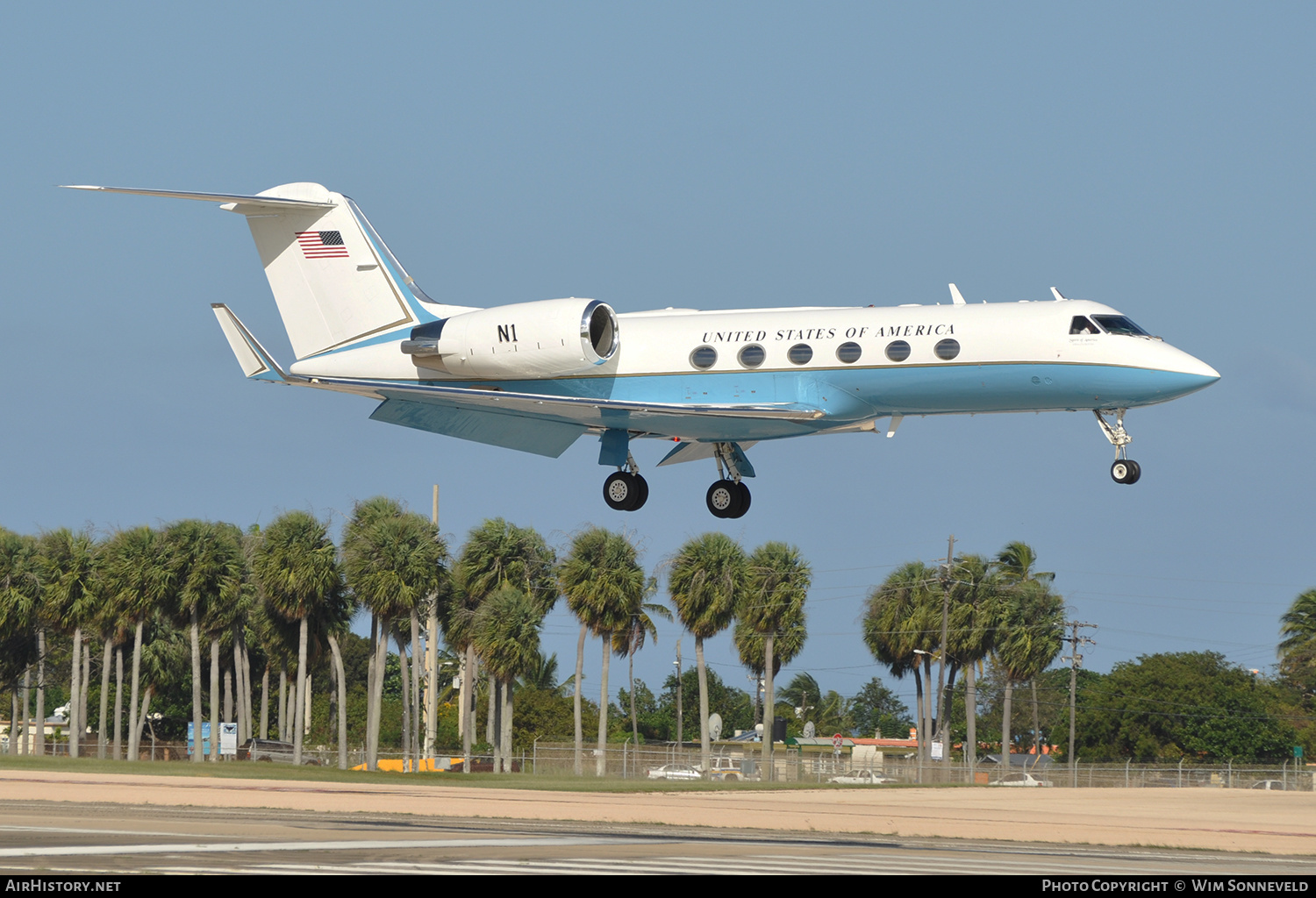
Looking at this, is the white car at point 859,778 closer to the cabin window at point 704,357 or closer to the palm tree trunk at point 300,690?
the palm tree trunk at point 300,690

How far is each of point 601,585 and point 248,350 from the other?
36271mm

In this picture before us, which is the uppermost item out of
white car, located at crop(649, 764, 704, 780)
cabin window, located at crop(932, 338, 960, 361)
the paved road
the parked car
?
cabin window, located at crop(932, 338, 960, 361)

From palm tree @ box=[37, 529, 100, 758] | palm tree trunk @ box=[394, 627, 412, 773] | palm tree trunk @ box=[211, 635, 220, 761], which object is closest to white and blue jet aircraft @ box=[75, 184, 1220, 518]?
palm tree trunk @ box=[394, 627, 412, 773]

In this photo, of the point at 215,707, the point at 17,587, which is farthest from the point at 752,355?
the point at 17,587

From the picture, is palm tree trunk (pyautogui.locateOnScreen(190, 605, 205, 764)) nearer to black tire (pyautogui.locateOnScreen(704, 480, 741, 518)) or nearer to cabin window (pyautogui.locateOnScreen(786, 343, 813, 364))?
black tire (pyautogui.locateOnScreen(704, 480, 741, 518))

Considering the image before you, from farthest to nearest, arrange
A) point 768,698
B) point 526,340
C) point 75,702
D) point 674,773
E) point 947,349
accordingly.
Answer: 1. point 768,698
2. point 75,702
3. point 674,773
4. point 526,340
5. point 947,349

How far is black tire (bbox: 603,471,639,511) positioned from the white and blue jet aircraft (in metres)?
0.04

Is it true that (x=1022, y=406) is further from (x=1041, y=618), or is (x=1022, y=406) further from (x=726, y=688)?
(x=726, y=688)

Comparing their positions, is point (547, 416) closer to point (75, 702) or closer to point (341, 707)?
point (341, 707)

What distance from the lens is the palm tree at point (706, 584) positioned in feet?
225

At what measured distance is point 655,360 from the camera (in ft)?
100

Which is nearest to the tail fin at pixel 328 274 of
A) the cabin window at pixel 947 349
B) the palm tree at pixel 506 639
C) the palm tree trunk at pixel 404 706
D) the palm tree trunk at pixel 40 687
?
the cabin window at pixel 947 349

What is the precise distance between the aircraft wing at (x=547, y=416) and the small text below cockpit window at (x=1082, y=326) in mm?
4689

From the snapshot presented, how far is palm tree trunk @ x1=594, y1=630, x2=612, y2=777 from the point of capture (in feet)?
200
